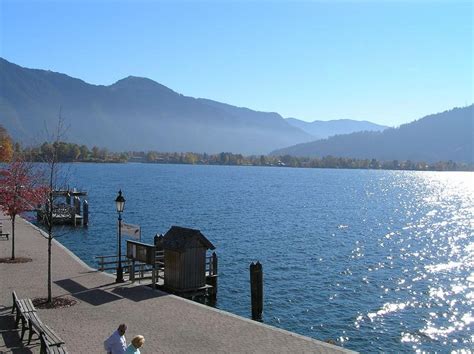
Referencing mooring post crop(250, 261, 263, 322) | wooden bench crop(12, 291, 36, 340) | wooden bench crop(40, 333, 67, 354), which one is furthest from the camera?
mooring post crop(250, 261, 263, 322)

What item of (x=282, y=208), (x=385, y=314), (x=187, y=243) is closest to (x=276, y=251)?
(x=385, y=314)

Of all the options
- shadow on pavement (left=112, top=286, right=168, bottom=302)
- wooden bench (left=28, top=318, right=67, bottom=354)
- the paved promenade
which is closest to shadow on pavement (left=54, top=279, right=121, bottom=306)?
the paved promenade

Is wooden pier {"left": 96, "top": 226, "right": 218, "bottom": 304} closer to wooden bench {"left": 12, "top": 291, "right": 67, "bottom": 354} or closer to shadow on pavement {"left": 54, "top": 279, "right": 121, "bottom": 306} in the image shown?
shadow on pavement {"left": 54, "top": 279, "right": 121, "bottom": 306}

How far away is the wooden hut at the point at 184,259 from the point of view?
23422 millimetres

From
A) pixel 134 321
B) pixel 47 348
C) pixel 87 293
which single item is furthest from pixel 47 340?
pixel 87 293

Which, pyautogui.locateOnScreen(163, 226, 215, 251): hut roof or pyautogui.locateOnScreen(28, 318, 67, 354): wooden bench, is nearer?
pyautogui.locateOnScreen(28, 318, 67, 354): wooden bench

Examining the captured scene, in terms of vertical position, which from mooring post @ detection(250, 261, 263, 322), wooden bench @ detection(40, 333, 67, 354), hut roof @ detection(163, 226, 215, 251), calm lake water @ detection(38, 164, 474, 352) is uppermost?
hut roof @ detection(163, 226, 215, 251)

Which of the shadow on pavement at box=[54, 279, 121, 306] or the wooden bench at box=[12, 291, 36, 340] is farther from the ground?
the wooden bench at box=[12, 291, 36, 340]

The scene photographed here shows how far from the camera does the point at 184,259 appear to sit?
23.5 m

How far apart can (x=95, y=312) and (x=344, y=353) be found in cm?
905

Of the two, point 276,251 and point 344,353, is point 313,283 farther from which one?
point 344,353

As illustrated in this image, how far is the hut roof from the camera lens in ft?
76.6

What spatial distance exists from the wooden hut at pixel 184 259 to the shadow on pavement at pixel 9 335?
7.19 m

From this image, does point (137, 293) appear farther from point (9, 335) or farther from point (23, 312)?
point (9, 335)
